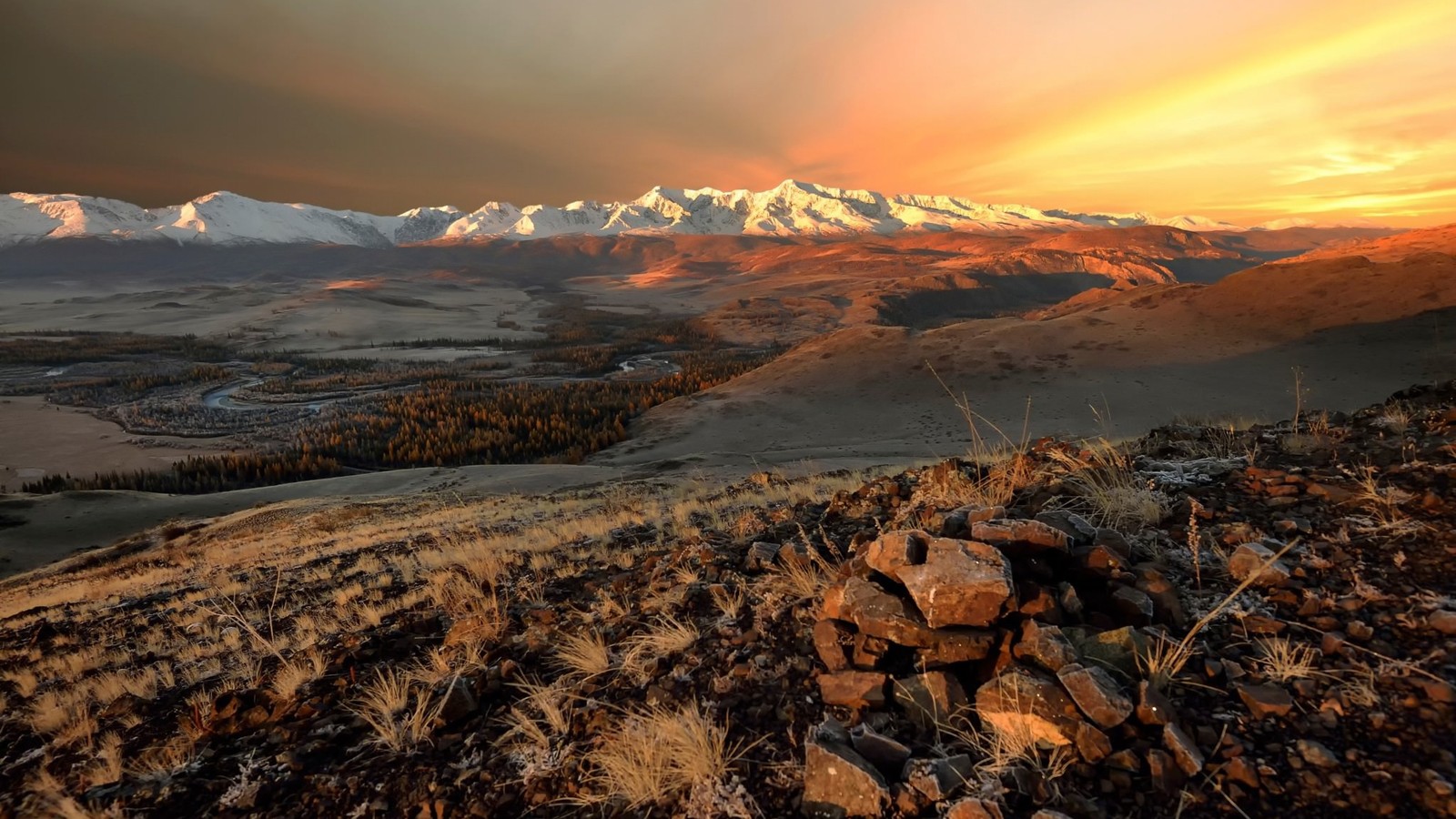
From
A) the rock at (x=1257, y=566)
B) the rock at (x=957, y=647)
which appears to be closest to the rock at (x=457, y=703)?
the rock at (x=957, y=647)

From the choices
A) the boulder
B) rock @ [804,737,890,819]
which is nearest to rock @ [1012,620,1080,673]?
the boulder

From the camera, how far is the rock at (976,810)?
193 centimetres

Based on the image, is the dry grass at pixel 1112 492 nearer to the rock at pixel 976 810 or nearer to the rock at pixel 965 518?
the rock at pixel 965 518

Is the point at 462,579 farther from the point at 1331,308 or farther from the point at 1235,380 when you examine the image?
the point at 1331,308

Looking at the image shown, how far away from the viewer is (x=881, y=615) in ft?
9.21

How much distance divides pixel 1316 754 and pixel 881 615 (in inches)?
56.5

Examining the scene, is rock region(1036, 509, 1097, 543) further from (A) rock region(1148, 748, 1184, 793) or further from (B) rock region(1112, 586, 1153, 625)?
(A) rock region(1148, 748, 1184, 793)

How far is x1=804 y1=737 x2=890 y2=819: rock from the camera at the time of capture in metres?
2.08

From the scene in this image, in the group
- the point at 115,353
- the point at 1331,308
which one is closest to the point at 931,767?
the point at 1331,308

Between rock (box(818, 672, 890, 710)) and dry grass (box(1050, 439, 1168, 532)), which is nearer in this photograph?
rock (box(818, 672, 890, 710))

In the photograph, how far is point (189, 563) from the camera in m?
12.2

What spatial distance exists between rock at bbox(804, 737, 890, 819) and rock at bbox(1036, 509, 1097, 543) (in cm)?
176

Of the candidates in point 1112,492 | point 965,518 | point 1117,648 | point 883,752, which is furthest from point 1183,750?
point 1112,492

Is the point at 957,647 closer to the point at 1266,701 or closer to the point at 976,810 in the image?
the point at 976,810
